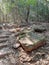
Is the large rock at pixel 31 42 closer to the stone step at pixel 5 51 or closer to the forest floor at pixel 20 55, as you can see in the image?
the forest floor at pixel 20 55

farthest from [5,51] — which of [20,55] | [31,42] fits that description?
[31,42]

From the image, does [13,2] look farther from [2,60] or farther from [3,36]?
[2,60]

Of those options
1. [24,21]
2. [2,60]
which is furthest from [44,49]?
[24,21]

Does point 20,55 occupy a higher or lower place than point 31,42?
lower

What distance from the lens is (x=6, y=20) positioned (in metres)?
8.90

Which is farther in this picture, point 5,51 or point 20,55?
point 5,51

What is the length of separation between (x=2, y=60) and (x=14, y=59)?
31cm

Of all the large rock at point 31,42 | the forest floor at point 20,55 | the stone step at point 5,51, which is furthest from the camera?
the large rock at point 31,42

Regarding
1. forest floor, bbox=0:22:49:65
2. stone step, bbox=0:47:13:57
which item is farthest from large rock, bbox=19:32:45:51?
stone step, bbox=0:47:13:57

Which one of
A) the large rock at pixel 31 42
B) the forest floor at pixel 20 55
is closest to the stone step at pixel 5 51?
the forest floor at pixel 20 55

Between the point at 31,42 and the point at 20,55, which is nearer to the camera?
the point at 20,55

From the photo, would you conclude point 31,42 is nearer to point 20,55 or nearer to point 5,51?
point 20,55

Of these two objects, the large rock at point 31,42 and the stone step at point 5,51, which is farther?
the large rock at point 31,42

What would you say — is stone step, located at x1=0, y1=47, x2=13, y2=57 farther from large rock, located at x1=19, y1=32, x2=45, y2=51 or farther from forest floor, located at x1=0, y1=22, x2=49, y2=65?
large rock, located at x1=19, y1=32, x2=45, y2=51
